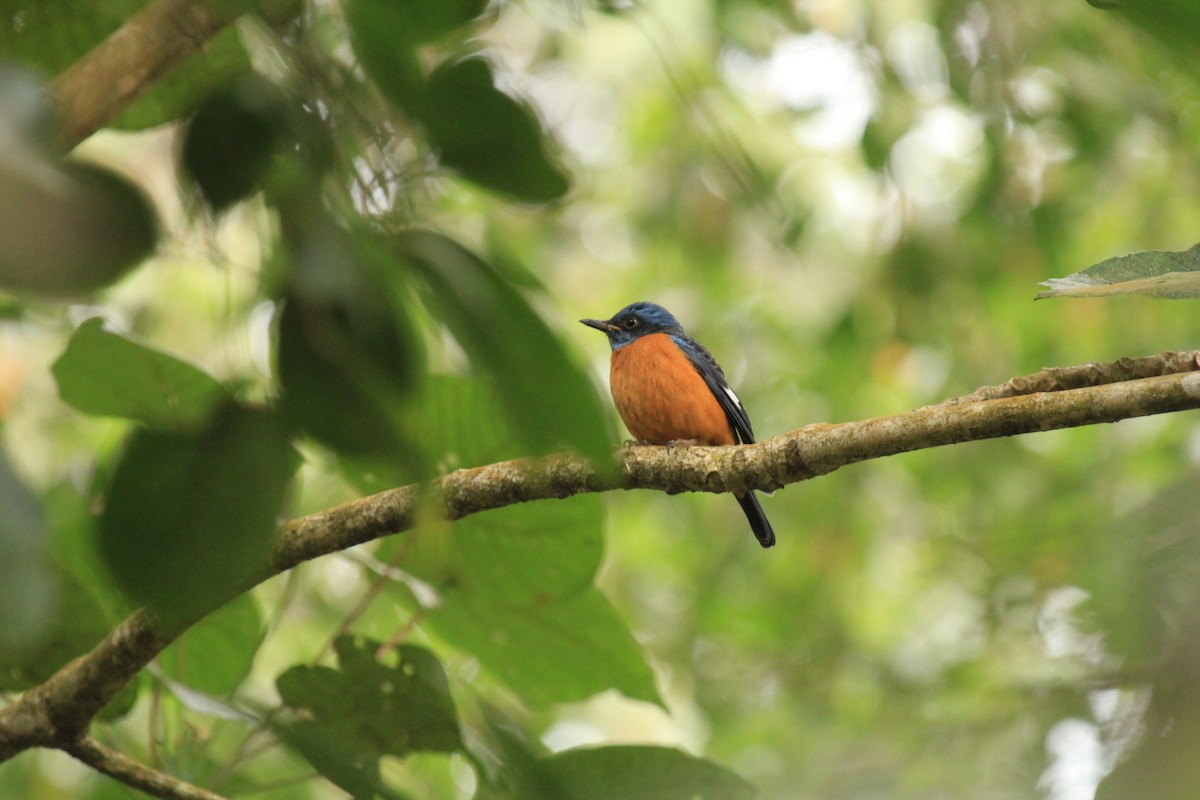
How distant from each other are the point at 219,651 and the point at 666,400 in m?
2.80

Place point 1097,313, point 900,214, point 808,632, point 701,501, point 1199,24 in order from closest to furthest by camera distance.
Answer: point 1199,24
point 900,214
point 1097,313
point 808,632
point 701,501

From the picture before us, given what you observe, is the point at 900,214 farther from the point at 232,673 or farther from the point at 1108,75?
the point at 232,673

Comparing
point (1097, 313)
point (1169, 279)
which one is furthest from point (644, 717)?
point (1169, 279)

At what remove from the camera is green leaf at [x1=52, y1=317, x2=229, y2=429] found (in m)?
1.46

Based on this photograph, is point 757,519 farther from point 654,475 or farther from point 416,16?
point 416,16

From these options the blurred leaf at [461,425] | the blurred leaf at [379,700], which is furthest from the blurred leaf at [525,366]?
the blurred leaf at [379,700]

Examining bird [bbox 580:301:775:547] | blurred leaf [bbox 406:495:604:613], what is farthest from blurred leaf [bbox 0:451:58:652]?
bird [bbox 580:301:775:547]

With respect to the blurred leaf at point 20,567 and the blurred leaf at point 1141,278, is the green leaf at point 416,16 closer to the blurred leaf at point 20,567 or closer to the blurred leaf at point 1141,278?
the blurred leaf at point 20,567

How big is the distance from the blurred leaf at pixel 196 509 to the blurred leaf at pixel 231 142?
18 cm

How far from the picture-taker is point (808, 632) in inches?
362

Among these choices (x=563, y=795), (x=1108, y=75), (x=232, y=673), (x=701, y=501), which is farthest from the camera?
(x=701, y=501)

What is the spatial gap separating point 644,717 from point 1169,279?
9981mm

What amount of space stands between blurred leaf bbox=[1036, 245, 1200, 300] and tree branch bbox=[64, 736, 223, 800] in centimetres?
184

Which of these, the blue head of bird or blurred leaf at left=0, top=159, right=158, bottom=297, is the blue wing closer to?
the blue head of bird
